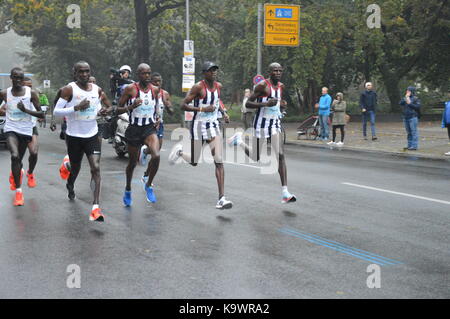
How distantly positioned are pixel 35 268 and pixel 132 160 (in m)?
3.32

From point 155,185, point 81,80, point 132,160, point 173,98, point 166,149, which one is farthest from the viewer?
point 173,98

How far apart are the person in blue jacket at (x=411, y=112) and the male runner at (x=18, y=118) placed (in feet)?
36.8

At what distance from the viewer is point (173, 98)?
39.3m

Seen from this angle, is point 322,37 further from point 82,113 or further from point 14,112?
point 82,113

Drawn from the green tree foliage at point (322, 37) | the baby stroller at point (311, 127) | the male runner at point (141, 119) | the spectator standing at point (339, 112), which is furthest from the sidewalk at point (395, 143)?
the male runner at point (141, 119)

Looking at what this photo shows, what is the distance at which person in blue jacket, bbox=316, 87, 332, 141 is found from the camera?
2170 cm

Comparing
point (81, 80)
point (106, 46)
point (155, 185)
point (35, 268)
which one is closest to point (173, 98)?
point (106, 46)

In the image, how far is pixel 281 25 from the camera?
2650 cm

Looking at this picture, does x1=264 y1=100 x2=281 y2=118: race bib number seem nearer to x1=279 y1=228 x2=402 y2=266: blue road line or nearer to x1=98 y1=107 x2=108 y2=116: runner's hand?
x1=98 y1=107 x2=108 y2=116: runner's hand

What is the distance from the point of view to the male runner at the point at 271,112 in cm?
918

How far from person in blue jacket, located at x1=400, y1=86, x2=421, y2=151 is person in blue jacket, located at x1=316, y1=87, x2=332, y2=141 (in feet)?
12.3

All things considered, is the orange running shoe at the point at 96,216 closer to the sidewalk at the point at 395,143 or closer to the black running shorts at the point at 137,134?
the black running shorts at the point at 137,134
